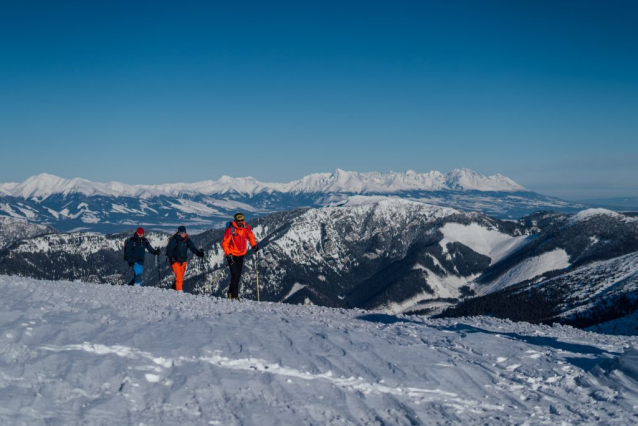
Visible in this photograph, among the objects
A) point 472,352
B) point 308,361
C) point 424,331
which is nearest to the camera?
point 308,361

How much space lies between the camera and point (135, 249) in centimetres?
2945

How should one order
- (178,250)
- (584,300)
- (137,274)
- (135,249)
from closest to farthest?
(178,250)
(135,249)
(137,274)
(584,300)

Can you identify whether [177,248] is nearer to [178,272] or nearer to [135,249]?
[178,272]

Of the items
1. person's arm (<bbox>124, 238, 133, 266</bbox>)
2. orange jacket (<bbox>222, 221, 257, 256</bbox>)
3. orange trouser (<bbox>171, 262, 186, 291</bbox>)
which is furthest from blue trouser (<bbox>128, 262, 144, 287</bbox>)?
orange jacket (<bbox>222, 221, 257, 256</bbox>)

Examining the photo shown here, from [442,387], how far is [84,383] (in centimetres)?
997

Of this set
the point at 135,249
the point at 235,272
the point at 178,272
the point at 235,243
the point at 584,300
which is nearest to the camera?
the point at 235,243

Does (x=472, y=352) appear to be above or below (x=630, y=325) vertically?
above

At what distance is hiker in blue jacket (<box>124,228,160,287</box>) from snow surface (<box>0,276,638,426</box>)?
9.93 m

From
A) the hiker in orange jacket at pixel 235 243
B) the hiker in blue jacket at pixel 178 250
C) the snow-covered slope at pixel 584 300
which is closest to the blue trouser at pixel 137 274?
the hiker in blue jacket at pixel 178 250

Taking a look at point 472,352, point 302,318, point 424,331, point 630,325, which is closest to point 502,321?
point 424,331

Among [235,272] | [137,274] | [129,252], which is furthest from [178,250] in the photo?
[235,272]

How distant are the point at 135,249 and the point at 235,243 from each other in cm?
816

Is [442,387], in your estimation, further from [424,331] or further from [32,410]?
[32,410]

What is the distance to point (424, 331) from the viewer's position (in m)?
19.4
